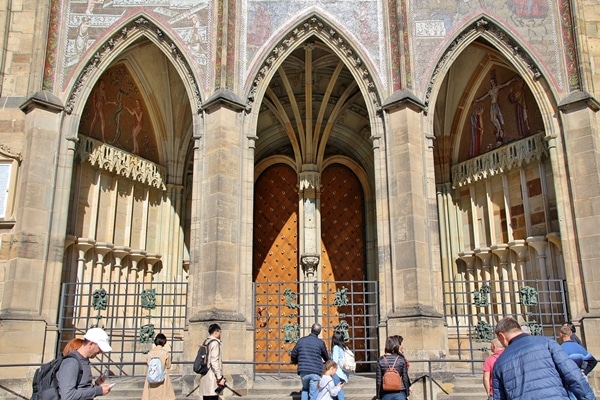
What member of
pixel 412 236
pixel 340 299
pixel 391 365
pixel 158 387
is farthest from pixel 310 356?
pixel 412 236

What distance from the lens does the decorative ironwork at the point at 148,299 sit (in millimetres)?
11422

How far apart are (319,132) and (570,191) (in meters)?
6.95

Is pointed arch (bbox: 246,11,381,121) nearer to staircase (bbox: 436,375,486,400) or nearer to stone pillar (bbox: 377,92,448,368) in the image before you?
stone pillar (bbox: 377,92,448,368)

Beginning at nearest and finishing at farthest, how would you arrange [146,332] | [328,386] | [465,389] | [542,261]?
[328,386] < [465,389] < [146,332] < [542,261]

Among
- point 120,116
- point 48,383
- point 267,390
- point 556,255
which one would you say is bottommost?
point 267,390

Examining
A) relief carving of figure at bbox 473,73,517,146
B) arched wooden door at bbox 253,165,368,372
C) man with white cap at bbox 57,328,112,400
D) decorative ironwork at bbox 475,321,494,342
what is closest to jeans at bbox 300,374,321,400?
man with white cap at bbox 57,328,112,400

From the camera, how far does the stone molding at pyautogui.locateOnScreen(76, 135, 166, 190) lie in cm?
1293

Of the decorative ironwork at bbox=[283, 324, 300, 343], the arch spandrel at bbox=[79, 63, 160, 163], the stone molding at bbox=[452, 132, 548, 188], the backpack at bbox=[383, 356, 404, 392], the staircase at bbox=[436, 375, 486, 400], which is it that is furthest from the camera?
the arch spandrel at bbox=[79, 63, 160, 163]

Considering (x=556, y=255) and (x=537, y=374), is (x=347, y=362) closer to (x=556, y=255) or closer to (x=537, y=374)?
(x=537, y=374)

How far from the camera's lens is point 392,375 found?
19.7 feet

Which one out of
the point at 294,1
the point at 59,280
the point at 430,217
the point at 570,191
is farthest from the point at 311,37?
the point at 59,280

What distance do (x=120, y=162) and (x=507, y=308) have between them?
9109 millimetres

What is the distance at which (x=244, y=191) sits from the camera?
11.6 m

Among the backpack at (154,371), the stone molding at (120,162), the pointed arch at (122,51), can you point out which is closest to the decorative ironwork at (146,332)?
the stone molding at (120,162)
